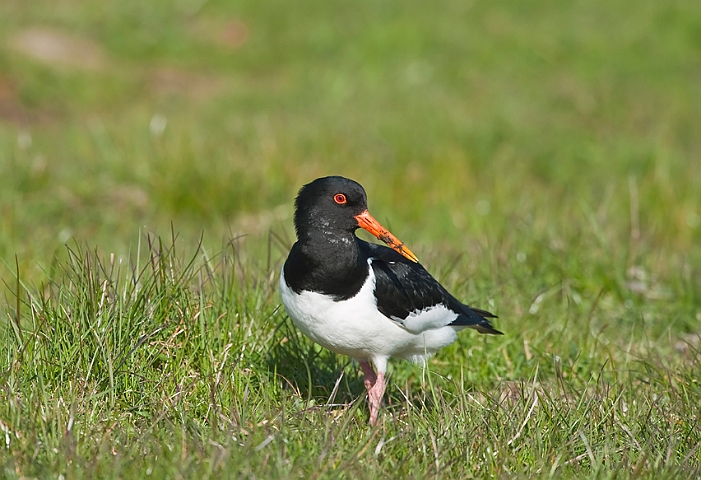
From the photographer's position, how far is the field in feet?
11.6

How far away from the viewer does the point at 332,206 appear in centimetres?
406

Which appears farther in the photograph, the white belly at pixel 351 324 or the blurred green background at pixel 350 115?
the blurred green background at pixel 350 115

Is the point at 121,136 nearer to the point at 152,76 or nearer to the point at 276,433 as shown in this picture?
the point at 152,76

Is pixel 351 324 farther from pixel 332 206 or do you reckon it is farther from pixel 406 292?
pixel 332 206

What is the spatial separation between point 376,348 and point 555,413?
35.1 inches

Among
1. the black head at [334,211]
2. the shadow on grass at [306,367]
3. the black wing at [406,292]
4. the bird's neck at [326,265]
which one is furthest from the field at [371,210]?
A: the black head at [334,211]

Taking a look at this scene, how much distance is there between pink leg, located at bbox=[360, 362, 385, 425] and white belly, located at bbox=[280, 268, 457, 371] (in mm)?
83

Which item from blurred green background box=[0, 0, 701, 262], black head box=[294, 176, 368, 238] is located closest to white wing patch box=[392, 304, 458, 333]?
black head box=[294, 176, 368, 238]

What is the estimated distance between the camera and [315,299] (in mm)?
3959

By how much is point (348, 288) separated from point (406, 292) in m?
0.36

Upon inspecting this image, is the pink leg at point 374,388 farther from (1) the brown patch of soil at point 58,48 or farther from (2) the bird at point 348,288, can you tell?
(1) the brown patch of soil at point 58,48

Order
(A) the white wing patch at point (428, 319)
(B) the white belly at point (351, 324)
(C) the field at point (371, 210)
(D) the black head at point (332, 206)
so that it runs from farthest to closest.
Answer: (A) the white wing patch at point (428, 319) < (D) the black head at point (332, 206) < (B) the white belly at point (351, 324) < (C) the field at point (371, 210)

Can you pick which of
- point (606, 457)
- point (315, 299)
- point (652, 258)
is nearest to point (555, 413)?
point (606, 457)

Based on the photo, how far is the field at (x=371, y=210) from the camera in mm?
3531
